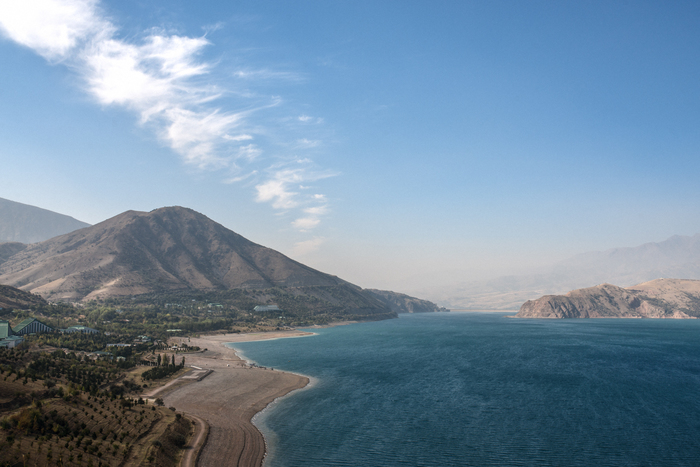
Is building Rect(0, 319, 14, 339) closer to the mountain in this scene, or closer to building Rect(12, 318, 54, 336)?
building Rect(12, 318, 54, 336)

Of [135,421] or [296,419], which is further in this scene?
[296,419]

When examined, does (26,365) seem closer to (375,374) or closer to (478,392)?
(375,374)

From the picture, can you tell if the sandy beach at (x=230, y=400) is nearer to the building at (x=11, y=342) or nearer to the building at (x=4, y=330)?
the building at (x=11, y=342)

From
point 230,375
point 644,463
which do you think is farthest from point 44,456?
point 644,463

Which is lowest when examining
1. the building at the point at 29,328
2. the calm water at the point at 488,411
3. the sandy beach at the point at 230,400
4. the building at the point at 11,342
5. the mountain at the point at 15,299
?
the calm water at the point at 488,411

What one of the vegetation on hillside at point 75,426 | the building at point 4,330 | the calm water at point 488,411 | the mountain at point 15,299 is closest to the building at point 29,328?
the building at point 4,330
